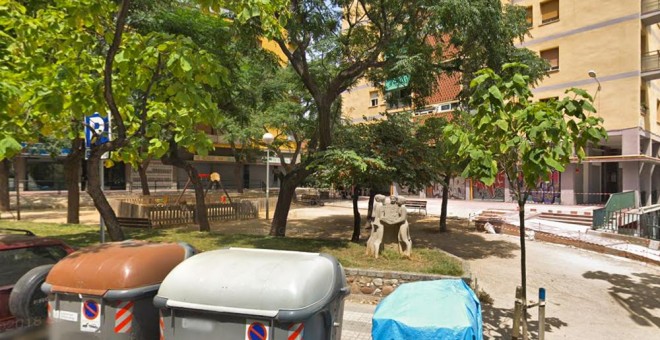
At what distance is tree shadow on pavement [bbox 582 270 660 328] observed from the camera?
7465mm

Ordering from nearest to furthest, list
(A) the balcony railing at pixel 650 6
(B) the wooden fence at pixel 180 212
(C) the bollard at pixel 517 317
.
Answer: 1. (C) the bollard at pixel 517 317
2. (B) the wooden fence at pixel 180 212
3. (A) the balcony railing at pixel 650 6

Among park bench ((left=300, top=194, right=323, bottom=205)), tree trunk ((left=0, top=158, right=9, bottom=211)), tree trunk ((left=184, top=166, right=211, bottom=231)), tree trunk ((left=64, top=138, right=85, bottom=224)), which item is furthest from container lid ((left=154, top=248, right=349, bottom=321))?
park bench ((left=300, top=194, right=323, bottom=205))

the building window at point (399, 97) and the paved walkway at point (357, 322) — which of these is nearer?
the paved walkway at point (357, 322)

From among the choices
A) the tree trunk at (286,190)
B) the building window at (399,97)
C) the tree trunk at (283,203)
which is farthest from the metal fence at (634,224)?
the tree trunk at (283,203)

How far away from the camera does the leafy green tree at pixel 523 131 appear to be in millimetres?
4711

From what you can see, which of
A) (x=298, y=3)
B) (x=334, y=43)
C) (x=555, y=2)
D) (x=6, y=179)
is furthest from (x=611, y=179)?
(x=6, y=179)

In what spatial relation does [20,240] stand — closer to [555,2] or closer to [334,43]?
[334,43]

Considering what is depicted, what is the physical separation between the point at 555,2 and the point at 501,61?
18.0 m

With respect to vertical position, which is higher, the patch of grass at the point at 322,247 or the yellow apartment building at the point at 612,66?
the yellow apartment building at the point at 612,66

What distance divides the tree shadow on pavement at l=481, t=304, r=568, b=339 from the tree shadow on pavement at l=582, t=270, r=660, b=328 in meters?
1.61

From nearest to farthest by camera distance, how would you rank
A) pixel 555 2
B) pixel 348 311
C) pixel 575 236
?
pixel 348 311 → pixel 575 236 → pixel 555 2

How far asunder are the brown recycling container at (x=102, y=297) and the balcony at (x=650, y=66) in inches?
1079

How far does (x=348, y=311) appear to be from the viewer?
24.1 ft

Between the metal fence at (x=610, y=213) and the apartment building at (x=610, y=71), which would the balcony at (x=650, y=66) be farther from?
the metal fence at (x=610, y=213)
